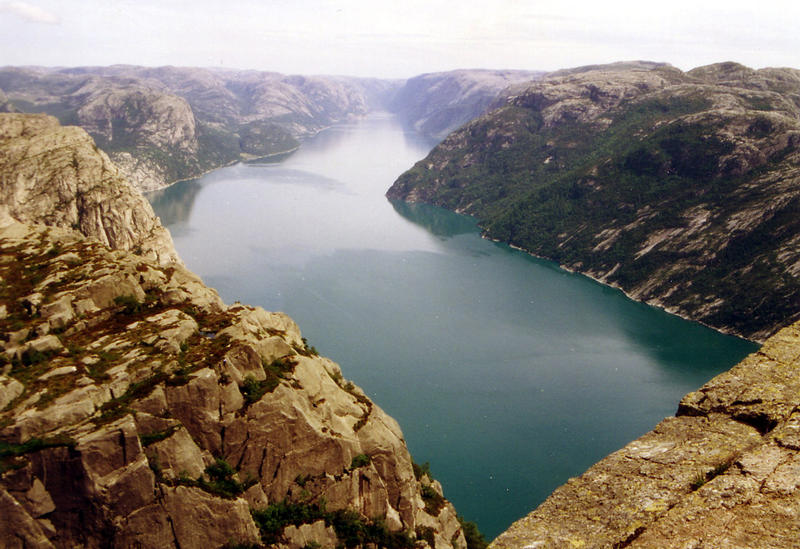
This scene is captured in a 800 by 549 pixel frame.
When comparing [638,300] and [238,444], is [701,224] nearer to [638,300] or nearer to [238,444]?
[638,300]

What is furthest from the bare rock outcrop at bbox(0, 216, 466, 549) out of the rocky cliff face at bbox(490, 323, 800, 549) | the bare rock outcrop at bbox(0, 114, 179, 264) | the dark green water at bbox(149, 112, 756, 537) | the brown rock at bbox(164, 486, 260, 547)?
the bare rock outcrop at bbox(0, 114, 179, 264)

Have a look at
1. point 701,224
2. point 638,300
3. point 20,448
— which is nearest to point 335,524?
point 20,448

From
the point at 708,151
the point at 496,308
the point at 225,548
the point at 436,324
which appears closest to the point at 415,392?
the point at 436,324

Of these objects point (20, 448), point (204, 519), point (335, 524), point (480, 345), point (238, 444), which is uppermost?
point (20, 448)

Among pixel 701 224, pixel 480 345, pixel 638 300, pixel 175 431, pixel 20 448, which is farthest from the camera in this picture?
pixel 701 224

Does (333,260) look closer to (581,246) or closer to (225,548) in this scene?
(581,246)

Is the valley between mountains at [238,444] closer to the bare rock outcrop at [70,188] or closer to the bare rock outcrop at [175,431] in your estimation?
the bare rock outcrop at [175,431]

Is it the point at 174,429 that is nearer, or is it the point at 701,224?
the point at 174,429

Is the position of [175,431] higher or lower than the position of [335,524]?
higher

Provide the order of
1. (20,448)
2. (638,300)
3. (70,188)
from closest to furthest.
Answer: (20,448), (70,188), (638,300)
